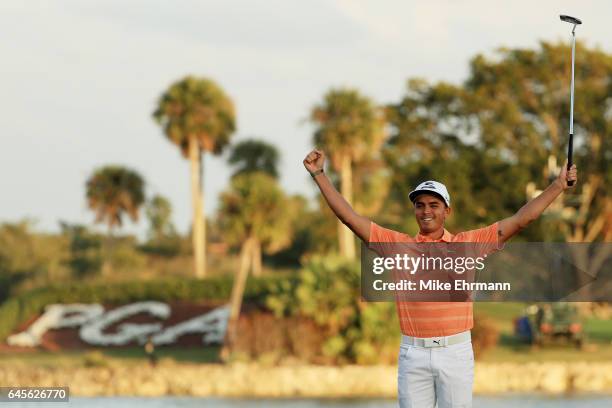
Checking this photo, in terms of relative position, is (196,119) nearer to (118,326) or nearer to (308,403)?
(118,326)

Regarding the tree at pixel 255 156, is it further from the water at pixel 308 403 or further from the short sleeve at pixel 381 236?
the short sleeve at pixel 381 236

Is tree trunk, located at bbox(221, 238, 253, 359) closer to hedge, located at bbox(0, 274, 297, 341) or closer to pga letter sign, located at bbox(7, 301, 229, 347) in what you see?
pga letter sign, located at bbox(7, 301, 229, 347)

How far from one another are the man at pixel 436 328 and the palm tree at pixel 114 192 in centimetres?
7114

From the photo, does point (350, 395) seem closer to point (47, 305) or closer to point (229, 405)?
point (229, 405)

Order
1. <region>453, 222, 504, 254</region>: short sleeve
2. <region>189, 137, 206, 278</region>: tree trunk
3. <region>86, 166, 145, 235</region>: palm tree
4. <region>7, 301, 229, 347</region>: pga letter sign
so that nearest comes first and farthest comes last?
<region>453, 222, 504, 254</region>: short sleeve, <region>7, 301, 229, 347</region>: pga letter sign, <region>189, 137, 206, 278</region>: tree trunk, <region>86, 166, 145, 235</region>: palm tree

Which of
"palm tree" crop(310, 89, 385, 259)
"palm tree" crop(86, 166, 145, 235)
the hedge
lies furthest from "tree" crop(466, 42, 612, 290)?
"palm tree" crop(86, 166, 145, 235)

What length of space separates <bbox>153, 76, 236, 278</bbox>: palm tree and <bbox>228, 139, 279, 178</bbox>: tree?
9.19m

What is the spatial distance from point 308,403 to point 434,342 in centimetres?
2868

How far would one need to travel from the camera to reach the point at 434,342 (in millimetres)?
8062

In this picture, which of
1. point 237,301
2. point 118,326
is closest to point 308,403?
point 237,301

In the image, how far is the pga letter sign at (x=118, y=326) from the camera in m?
52.3

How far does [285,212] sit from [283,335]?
9464 mm

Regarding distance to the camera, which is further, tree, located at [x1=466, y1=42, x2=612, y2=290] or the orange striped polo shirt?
tree, located at [x1=466, y1=42, x2=612, y2=290]

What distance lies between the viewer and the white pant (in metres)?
8.05
